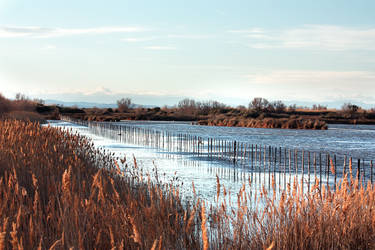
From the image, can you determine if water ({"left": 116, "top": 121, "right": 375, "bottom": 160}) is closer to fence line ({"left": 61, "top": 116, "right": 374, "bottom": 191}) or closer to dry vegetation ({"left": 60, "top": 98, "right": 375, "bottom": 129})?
fence line ({"left": 61, "top": 116, "right": 374, "bottom": 191})

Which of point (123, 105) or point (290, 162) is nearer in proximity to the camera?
point (290, 162)

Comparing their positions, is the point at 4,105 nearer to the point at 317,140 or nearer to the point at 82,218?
the point at 317,140

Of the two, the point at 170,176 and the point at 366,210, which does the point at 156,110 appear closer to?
the point at 170,176

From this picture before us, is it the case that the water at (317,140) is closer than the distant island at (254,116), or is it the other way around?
the water at (317,140)

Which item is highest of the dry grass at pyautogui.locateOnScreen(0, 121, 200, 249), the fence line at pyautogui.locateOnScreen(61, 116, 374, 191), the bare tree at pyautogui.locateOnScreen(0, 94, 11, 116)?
the bare tree at pyautogui.locateOnScreen(0, 94, 11, 116)

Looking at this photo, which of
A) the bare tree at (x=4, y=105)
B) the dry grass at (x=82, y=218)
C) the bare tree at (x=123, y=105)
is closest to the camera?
the dry grass at (x=82, y=218)

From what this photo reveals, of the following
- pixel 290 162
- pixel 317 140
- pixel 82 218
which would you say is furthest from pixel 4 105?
pixel 82 218

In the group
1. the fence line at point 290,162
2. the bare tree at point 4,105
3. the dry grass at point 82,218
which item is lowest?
the fence line at point 290,162

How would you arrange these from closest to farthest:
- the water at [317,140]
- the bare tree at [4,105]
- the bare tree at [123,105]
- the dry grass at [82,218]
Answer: the dry grass at [82,218], the water at [317,140], the bare tree at [4,105], the bare tree at [123,105]

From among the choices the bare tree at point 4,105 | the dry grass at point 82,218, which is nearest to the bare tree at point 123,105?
the bare tree at point 4,105

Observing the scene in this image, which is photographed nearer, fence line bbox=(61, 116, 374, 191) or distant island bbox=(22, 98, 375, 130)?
fence line bbox=(61, 116, 374, 191)

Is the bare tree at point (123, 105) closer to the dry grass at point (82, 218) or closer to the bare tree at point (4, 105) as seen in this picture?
the bare tree at point (4, 105)

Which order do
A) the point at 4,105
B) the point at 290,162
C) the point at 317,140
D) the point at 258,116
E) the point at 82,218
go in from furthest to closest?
1. the point at 258,116
2. the point at 4,105
3. the point at 317,140
4. the point at 290,162
5. the point at 82,218

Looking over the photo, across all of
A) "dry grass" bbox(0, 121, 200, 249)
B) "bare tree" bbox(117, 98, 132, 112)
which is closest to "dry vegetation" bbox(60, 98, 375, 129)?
"bare tree" bbox(117, 98, 132, 112)
